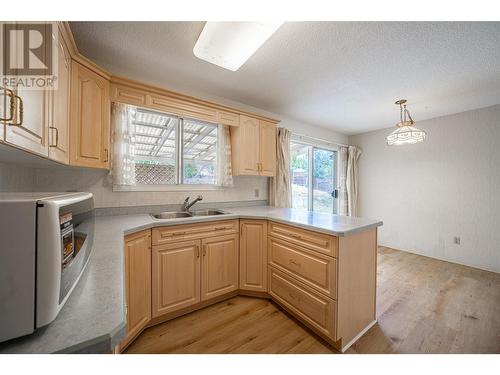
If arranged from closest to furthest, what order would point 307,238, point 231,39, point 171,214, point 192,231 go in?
point 231,39 < point 307,238 < point 192,231 < point 171,214

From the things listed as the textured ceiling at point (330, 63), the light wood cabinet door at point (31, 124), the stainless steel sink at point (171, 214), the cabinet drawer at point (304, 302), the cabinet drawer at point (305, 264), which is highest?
the textured ceiling at point (330, 63)

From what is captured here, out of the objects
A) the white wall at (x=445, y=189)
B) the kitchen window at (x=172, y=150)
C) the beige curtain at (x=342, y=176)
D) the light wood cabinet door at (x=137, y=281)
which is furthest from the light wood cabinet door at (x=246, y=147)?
the white wall at (x=445, y=189)

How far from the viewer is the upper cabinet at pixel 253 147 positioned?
2.46 m


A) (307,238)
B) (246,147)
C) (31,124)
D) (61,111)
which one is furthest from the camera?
(246,147)

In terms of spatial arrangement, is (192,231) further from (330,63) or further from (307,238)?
(330,63)

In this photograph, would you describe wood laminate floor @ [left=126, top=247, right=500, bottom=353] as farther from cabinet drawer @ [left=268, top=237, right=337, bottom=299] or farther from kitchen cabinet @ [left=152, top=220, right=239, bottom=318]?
cabinet drawer @ [left=268, top=237, right=337, bottom=299]

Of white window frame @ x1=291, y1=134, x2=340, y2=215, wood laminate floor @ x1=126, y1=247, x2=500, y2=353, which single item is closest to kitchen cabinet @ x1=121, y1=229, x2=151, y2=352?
wood laminate floor @ x1=126, y1=247, x2=500, y2=353

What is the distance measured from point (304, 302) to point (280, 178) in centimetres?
171

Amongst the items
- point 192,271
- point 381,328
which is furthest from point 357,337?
point 192,271

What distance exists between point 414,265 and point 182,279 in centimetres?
334

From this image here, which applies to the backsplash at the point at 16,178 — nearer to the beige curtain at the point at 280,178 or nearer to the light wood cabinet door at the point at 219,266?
the light wood cabinet door at the point at 219,266

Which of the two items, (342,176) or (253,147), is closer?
(253,147)

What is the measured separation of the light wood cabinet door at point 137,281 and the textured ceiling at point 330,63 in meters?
1.53

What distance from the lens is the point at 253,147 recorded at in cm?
254
